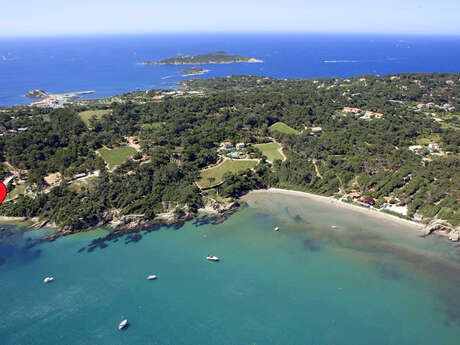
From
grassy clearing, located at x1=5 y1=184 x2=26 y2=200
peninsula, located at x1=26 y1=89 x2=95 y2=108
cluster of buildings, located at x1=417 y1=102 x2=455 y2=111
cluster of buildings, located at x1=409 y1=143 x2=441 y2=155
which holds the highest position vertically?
cluster of buildings, located at x1=417 y1=102 x2=455 y2=111

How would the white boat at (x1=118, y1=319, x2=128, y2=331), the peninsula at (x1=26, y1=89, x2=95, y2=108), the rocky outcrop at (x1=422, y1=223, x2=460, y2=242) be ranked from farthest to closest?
the peninsula at (x1=26, y1=89, x2=95, y2=108) → the rocky outcrop at (x1=422, y1=223, x2=460, y2=242) → the white boat at (x1=118, y1=319, x2=128, y2=331)

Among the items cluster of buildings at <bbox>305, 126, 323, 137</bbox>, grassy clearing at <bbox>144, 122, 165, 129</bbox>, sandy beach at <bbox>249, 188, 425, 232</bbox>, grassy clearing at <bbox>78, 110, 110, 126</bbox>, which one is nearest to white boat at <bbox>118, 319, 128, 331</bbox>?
sandy beach at <bbox>249, 188, 425, 232</bbox>

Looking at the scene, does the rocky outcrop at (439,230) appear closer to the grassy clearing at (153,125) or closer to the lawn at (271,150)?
the lawn at (271,150)

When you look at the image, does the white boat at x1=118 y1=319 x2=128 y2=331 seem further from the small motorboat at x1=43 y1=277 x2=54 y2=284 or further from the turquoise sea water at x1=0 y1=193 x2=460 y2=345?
the small motorboat at x1=43 y1=277 x2=54 y2=284

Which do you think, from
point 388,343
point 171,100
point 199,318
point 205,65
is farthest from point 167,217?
point 205,65

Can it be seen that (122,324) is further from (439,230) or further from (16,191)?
(439,230)

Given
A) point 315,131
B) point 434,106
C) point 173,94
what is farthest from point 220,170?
point 434,106

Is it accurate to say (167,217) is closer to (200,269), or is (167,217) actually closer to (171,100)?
(200,269)
